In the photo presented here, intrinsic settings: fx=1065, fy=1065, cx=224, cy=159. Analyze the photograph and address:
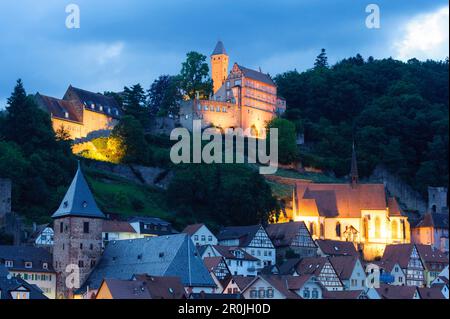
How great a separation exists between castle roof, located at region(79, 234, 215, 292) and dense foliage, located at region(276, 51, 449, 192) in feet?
147

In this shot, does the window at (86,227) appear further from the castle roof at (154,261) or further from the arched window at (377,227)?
the arched window at (377,227)

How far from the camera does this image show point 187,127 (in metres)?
115

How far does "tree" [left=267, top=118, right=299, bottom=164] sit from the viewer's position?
11319 centimetres

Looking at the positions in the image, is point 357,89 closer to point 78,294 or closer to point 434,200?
point 434,200

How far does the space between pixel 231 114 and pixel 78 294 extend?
5523 centimetres

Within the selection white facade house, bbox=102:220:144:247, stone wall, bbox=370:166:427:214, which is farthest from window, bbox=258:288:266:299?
stone wall, bbox=370:166:427:214

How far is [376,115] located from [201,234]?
47481 mm

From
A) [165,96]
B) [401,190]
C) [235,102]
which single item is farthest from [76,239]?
[165,96]

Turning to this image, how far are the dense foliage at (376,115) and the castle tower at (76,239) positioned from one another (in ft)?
147

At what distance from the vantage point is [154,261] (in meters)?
64.6

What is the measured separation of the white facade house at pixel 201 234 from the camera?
8125cm

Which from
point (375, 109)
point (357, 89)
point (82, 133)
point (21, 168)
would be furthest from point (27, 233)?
point (357, 89)

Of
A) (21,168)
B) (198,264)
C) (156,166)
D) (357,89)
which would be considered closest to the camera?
(198,264)

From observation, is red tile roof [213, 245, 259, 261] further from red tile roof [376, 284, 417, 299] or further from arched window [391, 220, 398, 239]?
arched window [391, 220, 398, 239]
